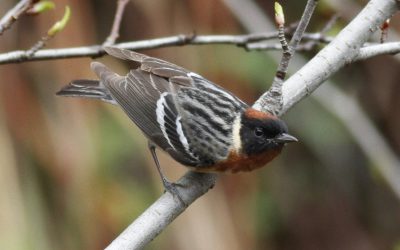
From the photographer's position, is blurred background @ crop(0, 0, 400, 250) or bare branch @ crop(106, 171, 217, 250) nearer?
bare branch @ crop(106, 171, 217, 250)

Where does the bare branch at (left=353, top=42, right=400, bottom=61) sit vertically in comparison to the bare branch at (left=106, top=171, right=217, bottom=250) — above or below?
above

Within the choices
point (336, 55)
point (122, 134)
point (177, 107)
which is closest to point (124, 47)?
point (177, 107)

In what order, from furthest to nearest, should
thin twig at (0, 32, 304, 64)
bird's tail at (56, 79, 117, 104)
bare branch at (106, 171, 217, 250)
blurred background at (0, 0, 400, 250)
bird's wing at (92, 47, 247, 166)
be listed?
blurred background at (0, 0, 400, 250) < bird's tail at (56, 79, 117, 104) < bird's wing at (92, 47, 247, 166) < thin twig at (0, 32, 304, 64) < bare branch at (106, 171, 217, 250)

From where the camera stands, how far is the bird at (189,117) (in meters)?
3.16

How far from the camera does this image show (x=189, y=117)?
3.45 m

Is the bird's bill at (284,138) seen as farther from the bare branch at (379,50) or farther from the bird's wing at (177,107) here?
the bare branch at (379,50)

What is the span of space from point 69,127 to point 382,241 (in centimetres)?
260

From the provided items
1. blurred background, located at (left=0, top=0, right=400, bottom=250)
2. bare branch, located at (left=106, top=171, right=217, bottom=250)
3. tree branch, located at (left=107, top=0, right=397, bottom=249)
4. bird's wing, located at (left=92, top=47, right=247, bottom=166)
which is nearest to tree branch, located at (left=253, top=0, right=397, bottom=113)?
tree branch, located at (left=107, top=0, right=397, bottom=249)

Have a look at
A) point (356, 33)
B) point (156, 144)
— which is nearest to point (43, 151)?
point (156, 144)

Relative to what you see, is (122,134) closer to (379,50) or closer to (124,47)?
(124,47)

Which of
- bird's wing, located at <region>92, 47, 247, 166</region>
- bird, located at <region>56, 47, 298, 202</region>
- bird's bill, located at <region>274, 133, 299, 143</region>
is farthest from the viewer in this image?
bird's wing, located at <region>92, 47, 247, 166</region>

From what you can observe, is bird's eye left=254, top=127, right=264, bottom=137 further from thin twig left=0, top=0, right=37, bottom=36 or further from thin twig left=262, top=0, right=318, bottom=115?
thin twig left=0, top=0, right=37, bottom=36

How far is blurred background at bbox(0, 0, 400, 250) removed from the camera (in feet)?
15.8

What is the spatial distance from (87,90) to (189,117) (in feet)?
1.96
